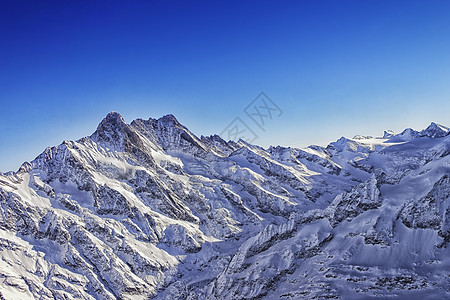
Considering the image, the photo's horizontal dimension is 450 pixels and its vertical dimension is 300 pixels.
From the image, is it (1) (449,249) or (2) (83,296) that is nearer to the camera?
(1) (449,249)

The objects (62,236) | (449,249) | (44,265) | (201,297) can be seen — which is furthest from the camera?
(62,236)

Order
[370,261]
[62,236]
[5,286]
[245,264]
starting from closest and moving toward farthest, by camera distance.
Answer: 1. [370,261]
2. [245,264]
3. [5,286]
4. [62,236]

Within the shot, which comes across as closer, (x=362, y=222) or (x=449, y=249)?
(x=449, y=249)

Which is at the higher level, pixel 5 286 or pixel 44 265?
pixel 44 265

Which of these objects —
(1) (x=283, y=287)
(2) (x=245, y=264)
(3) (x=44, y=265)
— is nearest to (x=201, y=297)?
(2) (x=245, y=264)

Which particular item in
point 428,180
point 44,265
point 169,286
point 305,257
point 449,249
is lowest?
point 44,265

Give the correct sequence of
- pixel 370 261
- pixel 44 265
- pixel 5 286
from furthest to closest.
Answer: pixel 44 265
pixel 5 286
pixel 370 261

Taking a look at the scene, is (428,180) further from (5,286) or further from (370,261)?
(5,286)

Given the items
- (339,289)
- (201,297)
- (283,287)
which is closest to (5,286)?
(201,297)

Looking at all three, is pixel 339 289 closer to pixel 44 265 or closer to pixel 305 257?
pixel 305 257
